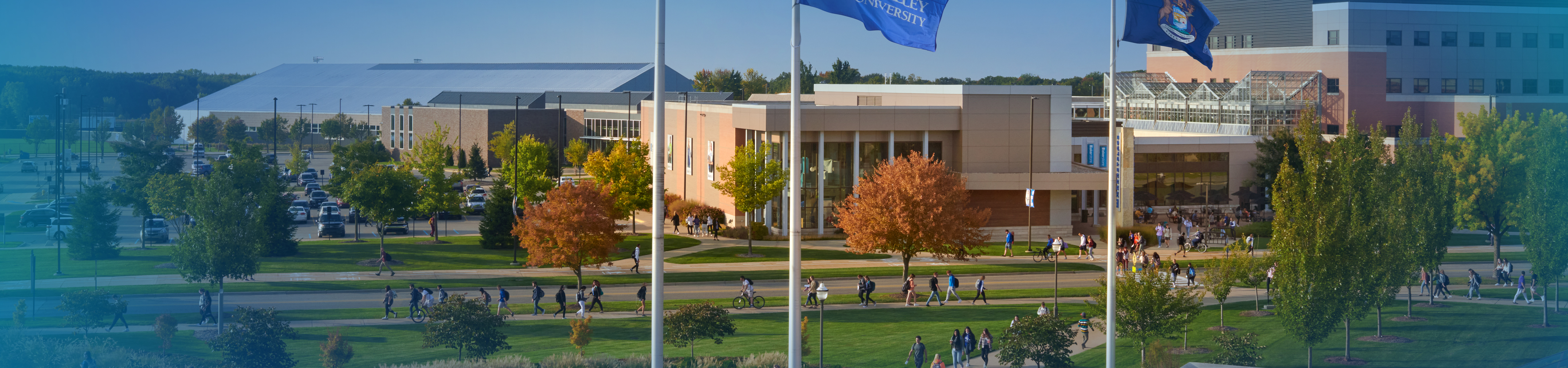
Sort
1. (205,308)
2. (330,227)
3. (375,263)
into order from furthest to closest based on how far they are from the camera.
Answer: (330,227)
(375,263)
(205,308)

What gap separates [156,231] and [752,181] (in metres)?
27.3

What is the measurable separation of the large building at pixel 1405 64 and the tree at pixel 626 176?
152ft

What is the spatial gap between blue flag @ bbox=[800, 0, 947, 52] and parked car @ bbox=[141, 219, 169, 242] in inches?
1792

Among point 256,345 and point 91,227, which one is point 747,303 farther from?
point 91,227

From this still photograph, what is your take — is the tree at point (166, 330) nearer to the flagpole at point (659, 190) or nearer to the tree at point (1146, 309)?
the flagpole at point (659, 190)

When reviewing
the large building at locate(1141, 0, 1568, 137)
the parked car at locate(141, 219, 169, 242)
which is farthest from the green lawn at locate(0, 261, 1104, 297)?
the large building at locate(1141, 0, 1568, 137)

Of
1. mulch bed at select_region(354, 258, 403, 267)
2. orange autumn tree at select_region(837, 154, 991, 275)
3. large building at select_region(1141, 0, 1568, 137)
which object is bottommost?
mulch bed at select_region(354, 258, 403, 267)

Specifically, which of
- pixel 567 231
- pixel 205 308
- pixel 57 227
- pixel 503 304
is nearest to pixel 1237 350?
pixel 503 304

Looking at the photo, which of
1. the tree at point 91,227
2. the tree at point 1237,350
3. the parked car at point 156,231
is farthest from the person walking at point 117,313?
the tree at point 1237,350

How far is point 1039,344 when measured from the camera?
2481 centimetres

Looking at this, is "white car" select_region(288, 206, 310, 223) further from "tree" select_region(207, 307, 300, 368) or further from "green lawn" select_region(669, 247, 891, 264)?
"tree" select_region(207, 307, 300, 368)

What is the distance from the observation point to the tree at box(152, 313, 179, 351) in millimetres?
27219

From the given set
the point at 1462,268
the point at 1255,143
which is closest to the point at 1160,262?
the point at 1462,268

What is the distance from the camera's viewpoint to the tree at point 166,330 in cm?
2722
